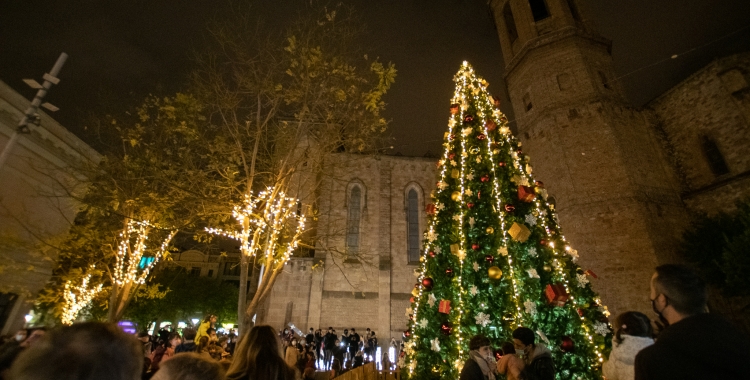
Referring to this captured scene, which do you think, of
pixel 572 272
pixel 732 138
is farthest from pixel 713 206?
pixel 572 272

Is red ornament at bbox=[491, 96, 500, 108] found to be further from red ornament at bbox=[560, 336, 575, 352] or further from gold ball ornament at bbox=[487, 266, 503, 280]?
red ornament at bbox=[560, 336, 575, 352]

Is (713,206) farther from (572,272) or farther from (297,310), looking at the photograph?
(297,310)

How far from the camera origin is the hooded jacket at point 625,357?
3.06 metres

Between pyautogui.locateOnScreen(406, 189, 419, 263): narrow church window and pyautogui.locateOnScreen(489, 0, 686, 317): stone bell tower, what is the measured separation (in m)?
7.85

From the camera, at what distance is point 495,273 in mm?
5199

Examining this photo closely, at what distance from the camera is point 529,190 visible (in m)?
5.59

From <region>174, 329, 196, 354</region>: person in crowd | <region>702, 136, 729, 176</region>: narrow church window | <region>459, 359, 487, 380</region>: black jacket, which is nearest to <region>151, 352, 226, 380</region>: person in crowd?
<region>459, 359, 487, 380</region>: black jacket

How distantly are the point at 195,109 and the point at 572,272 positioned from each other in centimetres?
902

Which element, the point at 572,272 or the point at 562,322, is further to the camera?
the point at 572,272

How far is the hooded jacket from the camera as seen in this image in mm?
3061

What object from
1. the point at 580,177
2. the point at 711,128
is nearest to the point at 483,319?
the point at 580,177

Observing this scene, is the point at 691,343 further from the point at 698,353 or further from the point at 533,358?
the point at 533,358

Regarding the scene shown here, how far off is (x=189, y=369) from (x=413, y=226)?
2111 cm

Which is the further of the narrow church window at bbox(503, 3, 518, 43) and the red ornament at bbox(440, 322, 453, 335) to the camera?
the narrow church window at bbox(503, 3, 518, 43)
